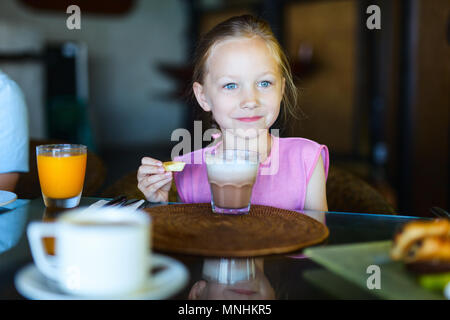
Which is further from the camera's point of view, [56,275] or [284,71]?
[284,71]

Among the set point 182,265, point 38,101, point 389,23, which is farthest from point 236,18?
point 38,101

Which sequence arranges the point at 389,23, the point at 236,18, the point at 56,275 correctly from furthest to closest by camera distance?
the point at 389,23 → the point at 236,18 → the point at 56,275

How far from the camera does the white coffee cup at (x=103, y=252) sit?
0.48 m

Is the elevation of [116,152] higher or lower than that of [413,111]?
lower

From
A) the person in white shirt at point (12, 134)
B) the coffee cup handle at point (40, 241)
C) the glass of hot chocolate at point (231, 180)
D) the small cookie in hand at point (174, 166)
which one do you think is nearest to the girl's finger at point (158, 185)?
the small cookie in hand at point (174, 166)

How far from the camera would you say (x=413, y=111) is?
2766 millimetres

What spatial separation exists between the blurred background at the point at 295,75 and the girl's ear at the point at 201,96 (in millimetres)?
135

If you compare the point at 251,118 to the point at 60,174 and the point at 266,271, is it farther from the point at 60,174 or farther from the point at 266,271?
the point at 266,271

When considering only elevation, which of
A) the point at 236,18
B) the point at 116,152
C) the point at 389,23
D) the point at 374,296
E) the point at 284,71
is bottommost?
the point at 116,152

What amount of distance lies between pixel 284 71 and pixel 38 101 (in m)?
3.53

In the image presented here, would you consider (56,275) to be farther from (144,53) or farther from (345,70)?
(144,53)

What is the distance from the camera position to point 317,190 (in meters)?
1.32

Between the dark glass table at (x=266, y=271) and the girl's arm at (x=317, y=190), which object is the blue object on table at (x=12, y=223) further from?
the girl's arm at (x=317, y=190)

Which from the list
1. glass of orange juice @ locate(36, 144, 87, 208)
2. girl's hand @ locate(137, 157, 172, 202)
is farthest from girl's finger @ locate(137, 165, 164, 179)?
glass of orange juice @ locate(36, 144, 87, 208)
